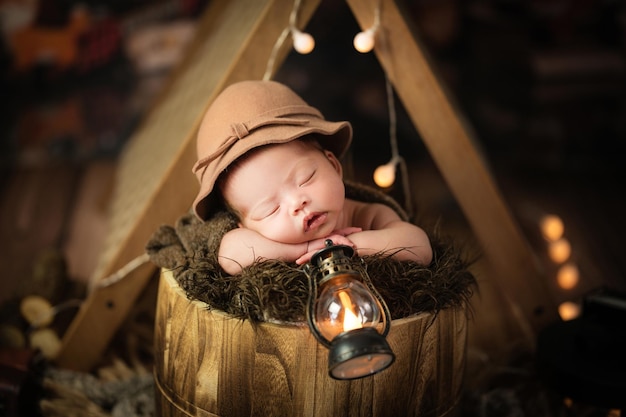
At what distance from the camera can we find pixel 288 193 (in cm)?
101

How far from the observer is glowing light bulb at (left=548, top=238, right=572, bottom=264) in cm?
206

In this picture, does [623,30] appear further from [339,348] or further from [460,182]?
[339,348]

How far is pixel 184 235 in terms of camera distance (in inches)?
45.7

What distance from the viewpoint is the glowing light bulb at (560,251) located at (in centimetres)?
206

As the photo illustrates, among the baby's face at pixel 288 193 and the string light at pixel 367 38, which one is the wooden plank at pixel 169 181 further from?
the baby's face at pixel 288 193

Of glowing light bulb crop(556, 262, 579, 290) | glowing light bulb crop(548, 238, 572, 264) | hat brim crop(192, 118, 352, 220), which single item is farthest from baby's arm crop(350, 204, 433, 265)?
glowing light bulb crop(548, 238, 572, 264)

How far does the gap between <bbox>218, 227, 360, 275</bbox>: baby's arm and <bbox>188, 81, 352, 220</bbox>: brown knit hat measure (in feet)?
0.29

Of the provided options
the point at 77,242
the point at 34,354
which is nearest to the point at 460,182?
the point at 34,354

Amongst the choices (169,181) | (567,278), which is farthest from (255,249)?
(567,278)

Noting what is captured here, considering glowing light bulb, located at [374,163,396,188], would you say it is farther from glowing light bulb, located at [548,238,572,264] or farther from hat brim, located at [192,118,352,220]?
glowing light bulb, located at [548,238,572,264]

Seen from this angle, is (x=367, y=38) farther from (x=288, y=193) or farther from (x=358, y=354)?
(x=358, y=354)

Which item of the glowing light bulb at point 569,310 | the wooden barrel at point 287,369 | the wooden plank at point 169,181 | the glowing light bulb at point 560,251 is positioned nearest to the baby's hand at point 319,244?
the wooden barrel at point 287,369

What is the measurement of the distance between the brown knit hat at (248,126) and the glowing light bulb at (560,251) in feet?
3.77

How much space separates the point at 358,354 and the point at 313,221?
0.27m
